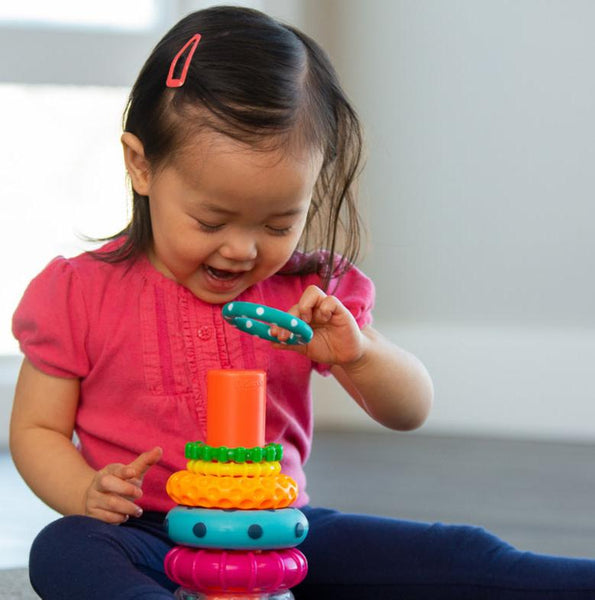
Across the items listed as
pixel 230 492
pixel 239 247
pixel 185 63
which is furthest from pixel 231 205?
pixel 230 492

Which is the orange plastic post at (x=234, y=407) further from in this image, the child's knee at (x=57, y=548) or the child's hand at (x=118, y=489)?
the child's knee at (x=57, y=548)

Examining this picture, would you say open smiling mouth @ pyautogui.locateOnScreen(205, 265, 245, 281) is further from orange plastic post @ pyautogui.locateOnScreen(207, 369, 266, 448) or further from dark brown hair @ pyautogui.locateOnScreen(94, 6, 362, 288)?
orange plastic post @ pyautogui.locateOnScreen(207, 369, 266, 448)

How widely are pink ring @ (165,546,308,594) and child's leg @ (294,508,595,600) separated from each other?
21 centimetres

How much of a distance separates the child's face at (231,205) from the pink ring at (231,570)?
0.26m

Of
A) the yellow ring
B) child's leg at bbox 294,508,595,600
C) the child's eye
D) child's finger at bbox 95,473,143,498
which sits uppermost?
the child's eye

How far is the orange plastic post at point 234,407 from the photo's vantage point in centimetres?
79

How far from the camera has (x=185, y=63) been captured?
984 mm

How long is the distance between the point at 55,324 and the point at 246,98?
10.9 inches

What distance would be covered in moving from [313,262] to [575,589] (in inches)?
15.1

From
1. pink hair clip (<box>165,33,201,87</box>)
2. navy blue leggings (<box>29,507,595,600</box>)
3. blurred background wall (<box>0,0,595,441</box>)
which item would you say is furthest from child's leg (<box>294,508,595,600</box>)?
blurred background wall (<box>0,0,595,441</box>)

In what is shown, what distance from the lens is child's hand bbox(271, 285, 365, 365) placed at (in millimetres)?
924

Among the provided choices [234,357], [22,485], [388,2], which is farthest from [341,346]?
[388,2]

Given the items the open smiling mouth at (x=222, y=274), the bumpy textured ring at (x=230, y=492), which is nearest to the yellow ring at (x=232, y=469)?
the bumpy textured ring at (x=230, y=492)

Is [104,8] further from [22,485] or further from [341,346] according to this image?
[341,346]
